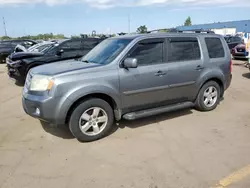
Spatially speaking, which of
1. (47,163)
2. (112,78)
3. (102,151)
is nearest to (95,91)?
(112,78)

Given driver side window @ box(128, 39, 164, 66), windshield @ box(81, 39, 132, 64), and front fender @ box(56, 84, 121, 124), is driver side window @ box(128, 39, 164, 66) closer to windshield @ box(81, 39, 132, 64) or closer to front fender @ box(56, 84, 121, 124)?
windshield @ box(81, 39, 132, 64)

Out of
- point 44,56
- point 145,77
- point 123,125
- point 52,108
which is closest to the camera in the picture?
point 52,108

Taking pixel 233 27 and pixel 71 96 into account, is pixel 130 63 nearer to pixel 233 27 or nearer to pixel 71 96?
pixel 71 96

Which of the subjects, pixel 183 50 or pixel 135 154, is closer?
pixel 135 154

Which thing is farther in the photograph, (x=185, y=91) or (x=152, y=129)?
(x=185, y=91)

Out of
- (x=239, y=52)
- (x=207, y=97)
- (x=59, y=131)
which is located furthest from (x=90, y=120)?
(x=239, y=52)

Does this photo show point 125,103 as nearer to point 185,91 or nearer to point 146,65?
point 146,65

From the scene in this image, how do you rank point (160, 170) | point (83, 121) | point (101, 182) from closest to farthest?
point (101, 182)
point (160, 170)
point (83, 121)

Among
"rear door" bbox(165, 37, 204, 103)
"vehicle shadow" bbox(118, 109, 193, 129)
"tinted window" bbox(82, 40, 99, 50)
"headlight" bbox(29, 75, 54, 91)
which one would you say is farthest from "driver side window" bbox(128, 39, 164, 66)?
"tinted window" bbox(82, 40, 99, 50)

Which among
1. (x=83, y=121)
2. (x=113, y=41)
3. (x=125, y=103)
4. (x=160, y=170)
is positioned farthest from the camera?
(x=113, y=41)

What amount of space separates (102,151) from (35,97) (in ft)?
4.73

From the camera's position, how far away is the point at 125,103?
197 inches

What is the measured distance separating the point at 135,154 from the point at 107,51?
217 centimetres

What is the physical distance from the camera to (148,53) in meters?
5.27
